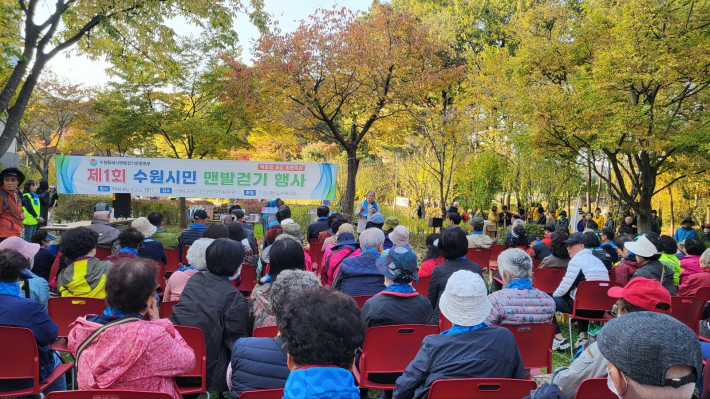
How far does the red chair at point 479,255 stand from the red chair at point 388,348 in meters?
4.10

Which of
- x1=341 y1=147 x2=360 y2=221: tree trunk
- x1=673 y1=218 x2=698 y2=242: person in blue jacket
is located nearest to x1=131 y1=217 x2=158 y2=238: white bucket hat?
x1=341 y1=147 x2=360 y2=221: tree trunk

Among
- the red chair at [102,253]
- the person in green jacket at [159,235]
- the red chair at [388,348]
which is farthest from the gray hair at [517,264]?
the person in green jacket at [159,235]

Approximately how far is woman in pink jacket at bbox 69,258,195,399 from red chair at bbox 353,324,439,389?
1192 millimetres

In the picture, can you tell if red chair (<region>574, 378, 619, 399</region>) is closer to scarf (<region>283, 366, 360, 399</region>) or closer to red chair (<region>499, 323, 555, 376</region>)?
red chair (<region>499, 323, 555, 376</region>)

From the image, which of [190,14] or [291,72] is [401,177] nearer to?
[291,72]

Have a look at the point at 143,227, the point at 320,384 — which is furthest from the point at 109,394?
the point at 143,227

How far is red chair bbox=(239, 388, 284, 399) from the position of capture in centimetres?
193

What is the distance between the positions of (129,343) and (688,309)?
448 centimetres

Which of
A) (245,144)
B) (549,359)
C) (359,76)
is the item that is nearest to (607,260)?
(549,359)

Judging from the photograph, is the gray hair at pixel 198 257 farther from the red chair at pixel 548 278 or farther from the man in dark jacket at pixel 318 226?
the man in dark jacket at pixel 318 226

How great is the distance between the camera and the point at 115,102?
13227 millimetres

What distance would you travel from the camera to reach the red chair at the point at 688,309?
4.03m

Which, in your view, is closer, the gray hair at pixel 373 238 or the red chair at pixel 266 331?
the red chair at pixel 266 331

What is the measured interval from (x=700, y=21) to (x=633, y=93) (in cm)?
197
